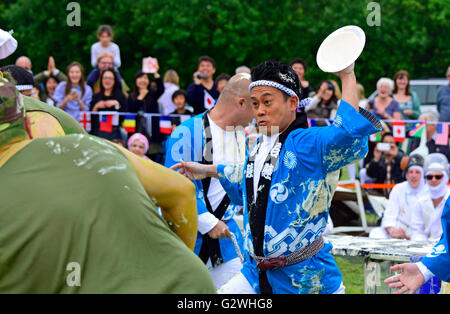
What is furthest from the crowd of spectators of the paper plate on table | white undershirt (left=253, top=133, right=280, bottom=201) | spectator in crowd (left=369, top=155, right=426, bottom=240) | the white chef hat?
the paper plate on table

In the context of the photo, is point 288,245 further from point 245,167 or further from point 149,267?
point 149,267

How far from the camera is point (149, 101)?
34.4 feet

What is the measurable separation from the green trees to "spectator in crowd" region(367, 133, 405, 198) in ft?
35.1

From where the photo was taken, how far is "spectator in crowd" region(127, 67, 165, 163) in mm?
10383

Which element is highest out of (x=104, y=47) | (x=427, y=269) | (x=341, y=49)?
(x=104, y=47)

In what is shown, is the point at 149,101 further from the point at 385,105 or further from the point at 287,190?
the point at 287,190

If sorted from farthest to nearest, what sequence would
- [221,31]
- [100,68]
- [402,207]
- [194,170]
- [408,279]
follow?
[221,31] < [100,68] < [402,207] < [194,170] < [408,279]

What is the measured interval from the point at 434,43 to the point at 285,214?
71.1ft

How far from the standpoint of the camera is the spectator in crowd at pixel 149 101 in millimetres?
10383

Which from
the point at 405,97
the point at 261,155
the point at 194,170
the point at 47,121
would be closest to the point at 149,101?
the point at 405,97

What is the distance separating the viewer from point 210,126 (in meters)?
4.80

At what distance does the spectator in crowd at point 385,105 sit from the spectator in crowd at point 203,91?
2.54 meters

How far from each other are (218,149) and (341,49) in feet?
5.16

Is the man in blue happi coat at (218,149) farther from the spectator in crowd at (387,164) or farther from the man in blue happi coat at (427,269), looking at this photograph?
the spectator in crowd at (387,164)
